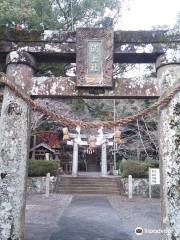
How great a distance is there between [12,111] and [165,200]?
2.57 meters

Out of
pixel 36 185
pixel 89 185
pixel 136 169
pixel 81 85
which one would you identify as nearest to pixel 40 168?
pixel 36 185

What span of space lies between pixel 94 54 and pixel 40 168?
15488 millimetres

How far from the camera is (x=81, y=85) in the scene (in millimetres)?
4531

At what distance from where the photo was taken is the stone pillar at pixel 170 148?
4.14 m

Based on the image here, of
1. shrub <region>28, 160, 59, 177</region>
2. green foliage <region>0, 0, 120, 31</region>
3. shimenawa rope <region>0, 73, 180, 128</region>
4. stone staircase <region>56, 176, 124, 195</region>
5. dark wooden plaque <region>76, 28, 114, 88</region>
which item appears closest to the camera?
A: shimenawa rope <region>0, 73, 180, 128</region>

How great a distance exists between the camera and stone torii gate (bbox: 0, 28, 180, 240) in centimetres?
425

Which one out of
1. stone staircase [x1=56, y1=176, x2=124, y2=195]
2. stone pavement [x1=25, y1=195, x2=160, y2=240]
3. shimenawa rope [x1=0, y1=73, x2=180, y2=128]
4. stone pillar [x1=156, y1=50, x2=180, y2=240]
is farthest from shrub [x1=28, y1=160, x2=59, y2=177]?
stone pillar [x1=156, y1=50, x2=180, y2=240]

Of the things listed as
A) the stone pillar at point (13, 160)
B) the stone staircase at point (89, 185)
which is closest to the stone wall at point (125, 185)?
the stone staircase at point (89, 185)

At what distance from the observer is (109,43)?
15.3ft

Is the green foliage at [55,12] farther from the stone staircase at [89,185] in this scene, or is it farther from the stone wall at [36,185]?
the stone staircase at [89,185]

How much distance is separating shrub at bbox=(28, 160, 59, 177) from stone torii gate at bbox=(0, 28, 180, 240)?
49.2ft

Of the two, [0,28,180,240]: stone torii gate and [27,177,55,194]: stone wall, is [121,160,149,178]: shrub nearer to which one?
[27,177,55,194]: stone wall

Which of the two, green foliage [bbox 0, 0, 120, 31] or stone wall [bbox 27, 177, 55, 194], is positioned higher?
green foliage [bbox 0, 0, 120, 31]

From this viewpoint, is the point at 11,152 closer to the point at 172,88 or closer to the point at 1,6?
the point at 172,88
